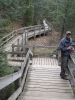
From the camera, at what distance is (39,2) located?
77.7ft

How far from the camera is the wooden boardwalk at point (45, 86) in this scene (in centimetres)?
495

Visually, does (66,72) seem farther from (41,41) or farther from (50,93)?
(41,41)

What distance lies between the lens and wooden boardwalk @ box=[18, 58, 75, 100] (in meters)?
4.95

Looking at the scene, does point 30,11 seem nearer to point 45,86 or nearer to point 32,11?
point 32,11

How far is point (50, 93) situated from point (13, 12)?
15.7m

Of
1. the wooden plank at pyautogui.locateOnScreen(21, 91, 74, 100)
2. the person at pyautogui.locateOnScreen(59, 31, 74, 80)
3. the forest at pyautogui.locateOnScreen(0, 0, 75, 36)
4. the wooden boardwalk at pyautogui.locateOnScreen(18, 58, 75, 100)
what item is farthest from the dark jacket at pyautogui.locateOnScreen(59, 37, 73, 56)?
the forest at pyautogui.locateOnScreen(0, 0, 75, 36)

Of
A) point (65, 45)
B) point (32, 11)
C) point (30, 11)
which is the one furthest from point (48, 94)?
point (32, 11)

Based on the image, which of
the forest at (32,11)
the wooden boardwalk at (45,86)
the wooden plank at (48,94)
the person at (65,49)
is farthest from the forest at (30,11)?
the wooden plank at (48,94)

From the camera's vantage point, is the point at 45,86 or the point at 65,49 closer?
the point at 45,86

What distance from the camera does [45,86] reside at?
5.77 metres

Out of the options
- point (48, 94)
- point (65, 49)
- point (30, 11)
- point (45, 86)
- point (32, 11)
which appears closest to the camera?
point (48, 94)

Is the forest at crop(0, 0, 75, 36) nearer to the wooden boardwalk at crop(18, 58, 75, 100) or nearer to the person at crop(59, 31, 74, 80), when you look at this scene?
the wooden boardwalk at crop(18, 58, 75, 100)

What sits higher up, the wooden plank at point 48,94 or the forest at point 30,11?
the forest at point 30,11

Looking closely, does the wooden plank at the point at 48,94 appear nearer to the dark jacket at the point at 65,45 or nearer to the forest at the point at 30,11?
the dark jacket at the point at 65,45
